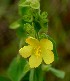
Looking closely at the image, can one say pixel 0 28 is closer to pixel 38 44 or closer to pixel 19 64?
pixel 19 64

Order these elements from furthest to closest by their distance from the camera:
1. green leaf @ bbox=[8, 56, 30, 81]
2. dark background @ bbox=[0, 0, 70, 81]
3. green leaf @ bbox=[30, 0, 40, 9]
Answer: dark background @ bbox=[0, 0, 70, 81], green leaf @ bbox=[8, 56, 30, 81], green leaf @ bbox=[30, 0, 40, 9]

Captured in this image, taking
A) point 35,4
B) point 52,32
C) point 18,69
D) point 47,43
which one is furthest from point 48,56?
point 52,32

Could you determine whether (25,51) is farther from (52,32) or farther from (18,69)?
(52,32)

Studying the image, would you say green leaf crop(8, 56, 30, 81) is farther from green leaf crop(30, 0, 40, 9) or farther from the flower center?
green leaf crop(30, 0, 40, 9)

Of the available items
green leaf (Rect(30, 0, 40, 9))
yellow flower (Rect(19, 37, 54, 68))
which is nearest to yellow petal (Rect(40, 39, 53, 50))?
yellow flower (Rect(19, 37, 54, 68))

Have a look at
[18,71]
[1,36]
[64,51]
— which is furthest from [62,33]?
[18,71]

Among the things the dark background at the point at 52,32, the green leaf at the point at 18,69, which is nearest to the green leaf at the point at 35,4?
the green leaf at the point at 18,69
